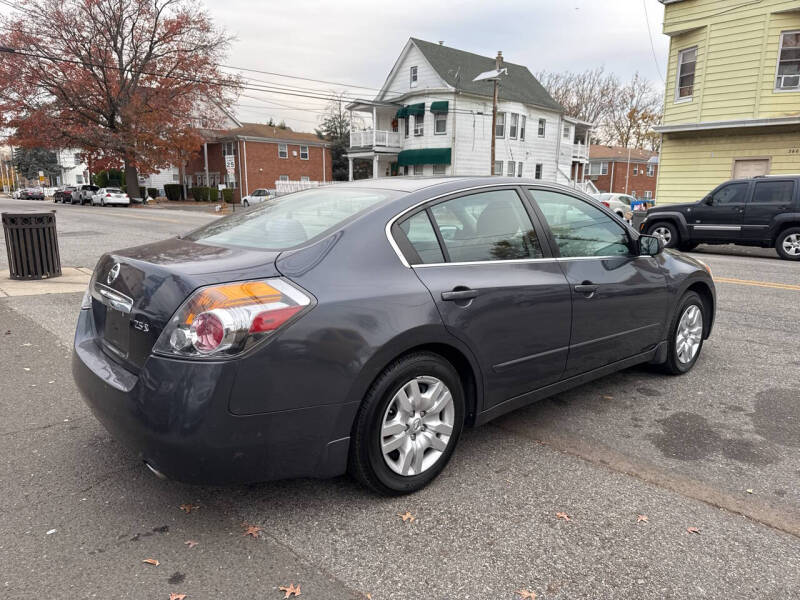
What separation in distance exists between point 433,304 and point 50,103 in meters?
49.6

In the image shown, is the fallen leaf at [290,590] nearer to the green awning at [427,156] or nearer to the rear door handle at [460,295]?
the rear door handle at [460,295]

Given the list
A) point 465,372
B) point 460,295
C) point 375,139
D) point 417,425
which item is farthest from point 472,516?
point 375,139

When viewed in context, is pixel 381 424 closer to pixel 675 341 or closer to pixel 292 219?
pixel 292 219

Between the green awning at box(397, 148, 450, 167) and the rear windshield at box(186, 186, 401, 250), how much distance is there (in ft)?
106

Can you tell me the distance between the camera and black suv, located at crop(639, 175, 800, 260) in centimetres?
1322

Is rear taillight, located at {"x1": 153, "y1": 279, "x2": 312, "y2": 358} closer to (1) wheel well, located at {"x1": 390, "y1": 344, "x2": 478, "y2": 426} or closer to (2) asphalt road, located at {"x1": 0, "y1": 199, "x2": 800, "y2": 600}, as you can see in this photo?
(1) wheel well, located at {"x1": 390, "y1": 344, "x2": 478, "y2": 426}

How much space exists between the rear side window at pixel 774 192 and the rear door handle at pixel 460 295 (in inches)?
523

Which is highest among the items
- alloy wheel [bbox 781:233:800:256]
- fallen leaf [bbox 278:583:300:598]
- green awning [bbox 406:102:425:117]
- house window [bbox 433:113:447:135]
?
green awning [bbox 406:102:425:117]

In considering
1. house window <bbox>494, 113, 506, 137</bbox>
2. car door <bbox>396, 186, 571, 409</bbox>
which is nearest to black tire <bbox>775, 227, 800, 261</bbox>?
car door <bbox>396, 186, 571, 409</bbox>

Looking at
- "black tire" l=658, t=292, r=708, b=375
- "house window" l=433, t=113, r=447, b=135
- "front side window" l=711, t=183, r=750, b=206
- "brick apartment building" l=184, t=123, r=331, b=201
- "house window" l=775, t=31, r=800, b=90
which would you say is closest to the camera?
"black tire" l=658, t=292, r=708, b=375

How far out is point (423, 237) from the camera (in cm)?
306

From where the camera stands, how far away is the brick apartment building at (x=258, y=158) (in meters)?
48.0

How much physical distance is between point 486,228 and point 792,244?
1287 cm

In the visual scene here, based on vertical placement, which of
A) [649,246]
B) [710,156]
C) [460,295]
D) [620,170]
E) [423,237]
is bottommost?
[460,295]
